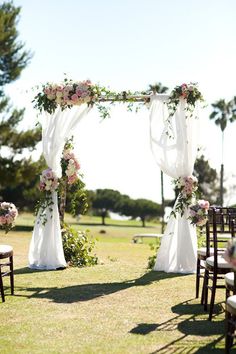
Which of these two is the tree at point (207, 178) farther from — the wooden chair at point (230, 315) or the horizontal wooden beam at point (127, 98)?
the wooden chair at point (230, 315)

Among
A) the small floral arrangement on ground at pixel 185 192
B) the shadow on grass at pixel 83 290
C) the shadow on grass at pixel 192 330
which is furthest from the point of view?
the small floral arrangement on ground at pixel 185 192

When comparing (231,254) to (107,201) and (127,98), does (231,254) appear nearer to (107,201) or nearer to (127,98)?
(127,98)

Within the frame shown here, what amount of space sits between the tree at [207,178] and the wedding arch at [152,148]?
37292mm

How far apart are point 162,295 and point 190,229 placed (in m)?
2.13

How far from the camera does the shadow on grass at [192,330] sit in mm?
3938

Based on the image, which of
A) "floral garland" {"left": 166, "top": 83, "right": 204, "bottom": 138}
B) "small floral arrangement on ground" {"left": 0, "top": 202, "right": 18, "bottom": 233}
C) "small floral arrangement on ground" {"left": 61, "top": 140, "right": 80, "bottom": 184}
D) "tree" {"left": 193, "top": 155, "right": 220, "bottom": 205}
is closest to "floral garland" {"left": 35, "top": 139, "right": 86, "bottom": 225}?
"small floral arrangement on ground" {"left": 61, "top": 140, "right": 80, "bottom": 184}

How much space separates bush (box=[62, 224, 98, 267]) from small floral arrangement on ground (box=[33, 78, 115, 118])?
7.54ft

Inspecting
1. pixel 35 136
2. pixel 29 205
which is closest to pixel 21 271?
pixel 35 136

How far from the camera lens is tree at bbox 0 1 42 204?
67.9 feet

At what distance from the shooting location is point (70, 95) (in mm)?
8367

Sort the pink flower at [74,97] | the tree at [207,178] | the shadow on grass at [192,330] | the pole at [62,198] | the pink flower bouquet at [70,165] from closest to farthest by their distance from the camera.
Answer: the shadow on grass at [192,330]
the pink flower at [74,97]
the pink flower bouquet at [70,165]
the pole at [62,198]
the tree at [207,178]

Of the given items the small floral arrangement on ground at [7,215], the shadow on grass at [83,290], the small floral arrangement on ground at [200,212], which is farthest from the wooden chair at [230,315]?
the small floral arrangement on ground at [7,215]

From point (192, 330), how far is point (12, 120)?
1734 centimetres

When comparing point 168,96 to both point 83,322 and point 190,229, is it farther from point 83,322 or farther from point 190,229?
point 83,322
